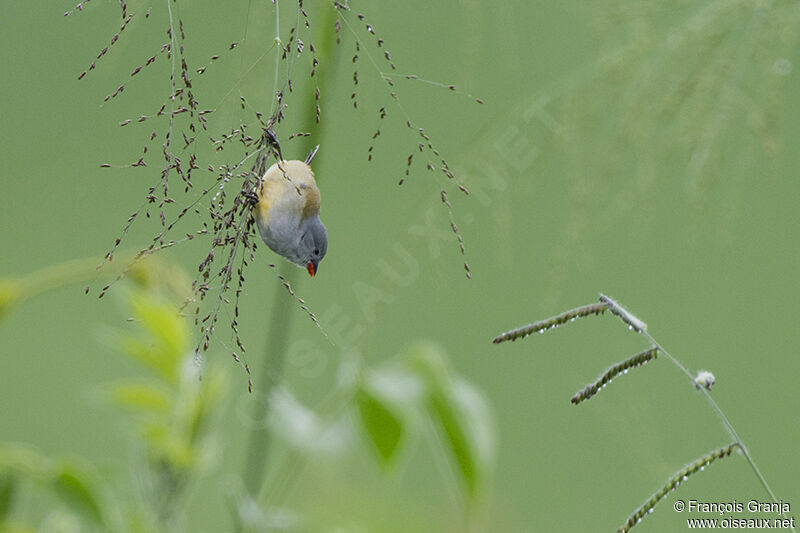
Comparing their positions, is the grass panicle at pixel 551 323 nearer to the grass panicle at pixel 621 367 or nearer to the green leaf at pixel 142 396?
the grass panicle at pixel 621 367

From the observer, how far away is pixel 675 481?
423 mm

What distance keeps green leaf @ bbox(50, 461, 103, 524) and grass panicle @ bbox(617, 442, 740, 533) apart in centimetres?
44

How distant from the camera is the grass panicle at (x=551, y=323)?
41cm

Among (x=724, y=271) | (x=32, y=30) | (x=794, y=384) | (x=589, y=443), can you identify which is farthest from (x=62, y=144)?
(x=794, y=384)

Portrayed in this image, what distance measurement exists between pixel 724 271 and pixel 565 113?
2600 millimetres

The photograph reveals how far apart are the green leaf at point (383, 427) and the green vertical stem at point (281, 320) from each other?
83 mm

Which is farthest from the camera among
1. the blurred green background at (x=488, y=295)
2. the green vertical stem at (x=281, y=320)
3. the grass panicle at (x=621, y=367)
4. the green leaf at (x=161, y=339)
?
the blurred green background at (x=488, y=295)

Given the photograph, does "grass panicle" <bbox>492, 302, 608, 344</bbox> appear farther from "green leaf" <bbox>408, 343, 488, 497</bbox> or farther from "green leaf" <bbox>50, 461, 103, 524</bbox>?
"green leaf" <bbox>50, 461, 103, 524</bbox>

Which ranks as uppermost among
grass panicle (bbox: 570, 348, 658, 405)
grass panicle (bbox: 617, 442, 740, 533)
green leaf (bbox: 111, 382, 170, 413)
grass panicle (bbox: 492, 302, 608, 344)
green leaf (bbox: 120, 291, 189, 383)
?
green leaf (bbox: 120, 291, 189, 383)

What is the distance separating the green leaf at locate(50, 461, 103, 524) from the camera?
2.33 ft

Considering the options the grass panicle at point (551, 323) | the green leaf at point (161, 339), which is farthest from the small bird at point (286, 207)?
the green leaf at point (161, 339)

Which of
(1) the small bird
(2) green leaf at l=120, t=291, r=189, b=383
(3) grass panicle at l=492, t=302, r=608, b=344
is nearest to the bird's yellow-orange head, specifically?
(1) the small bird

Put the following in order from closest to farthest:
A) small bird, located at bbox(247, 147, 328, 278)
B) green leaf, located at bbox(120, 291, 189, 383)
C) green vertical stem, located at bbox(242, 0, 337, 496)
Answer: small bird, located at bbox(247, 147, 328, 278) → green vertical stem, located at bbox(242, 0, 337, 496) → green leaf, located at bbox(120, 291, 189, 383)

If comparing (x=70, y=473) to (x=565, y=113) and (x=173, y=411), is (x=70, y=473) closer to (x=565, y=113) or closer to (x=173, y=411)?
(x=173, y=411)
